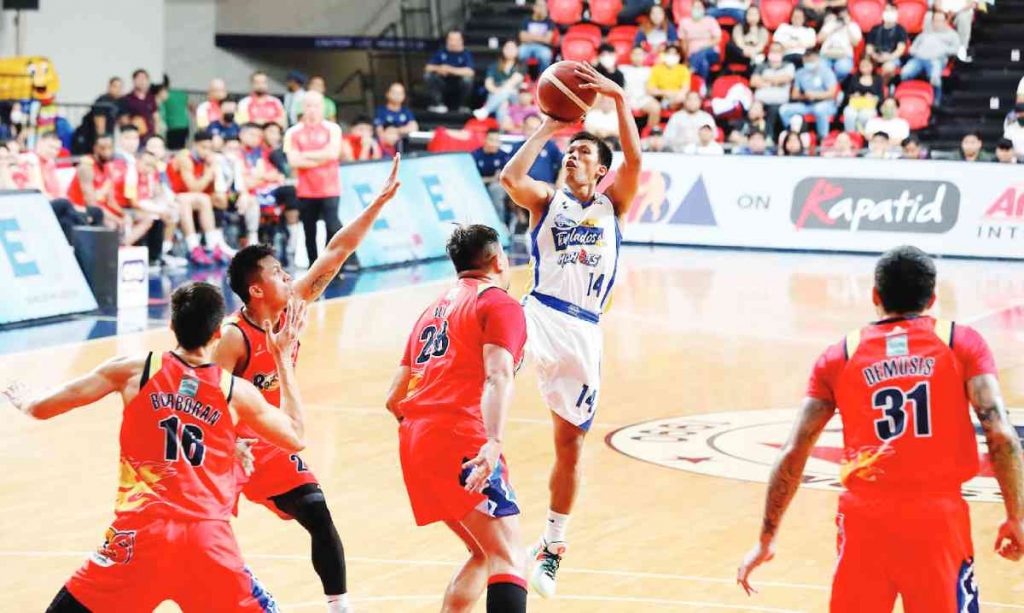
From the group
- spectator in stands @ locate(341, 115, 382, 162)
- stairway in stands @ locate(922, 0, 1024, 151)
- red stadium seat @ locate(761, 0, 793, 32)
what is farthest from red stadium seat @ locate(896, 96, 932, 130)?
spectator in stands @ locate(341, 115, 382, 162)

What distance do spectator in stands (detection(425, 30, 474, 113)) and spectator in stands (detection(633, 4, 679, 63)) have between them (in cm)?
275

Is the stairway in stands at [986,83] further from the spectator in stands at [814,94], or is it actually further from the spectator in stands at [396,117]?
the spectator in stands at [396,117]

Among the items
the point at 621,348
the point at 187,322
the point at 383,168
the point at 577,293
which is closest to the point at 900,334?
the point at 187,322

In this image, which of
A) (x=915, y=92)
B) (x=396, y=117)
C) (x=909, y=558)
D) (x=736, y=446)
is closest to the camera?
(x=909, y=558)

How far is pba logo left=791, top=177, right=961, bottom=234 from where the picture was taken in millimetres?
21000

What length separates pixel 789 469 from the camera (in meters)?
5.27

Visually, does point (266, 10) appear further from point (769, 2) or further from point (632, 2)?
point (769, 2)

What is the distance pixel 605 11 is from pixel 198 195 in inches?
423

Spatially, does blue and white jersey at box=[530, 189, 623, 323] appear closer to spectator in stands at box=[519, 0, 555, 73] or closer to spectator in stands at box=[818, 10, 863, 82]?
spectator in stands at box=[818, 10, 863, 82]

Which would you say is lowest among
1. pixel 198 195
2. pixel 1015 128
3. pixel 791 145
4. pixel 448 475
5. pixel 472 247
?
pixel 198 195

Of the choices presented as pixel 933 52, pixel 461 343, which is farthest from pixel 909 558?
pixel 933 52

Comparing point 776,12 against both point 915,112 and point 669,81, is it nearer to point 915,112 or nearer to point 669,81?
point 669,81

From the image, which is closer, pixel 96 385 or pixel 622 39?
pixel 96 385

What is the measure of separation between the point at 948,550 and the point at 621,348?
9.56 m
